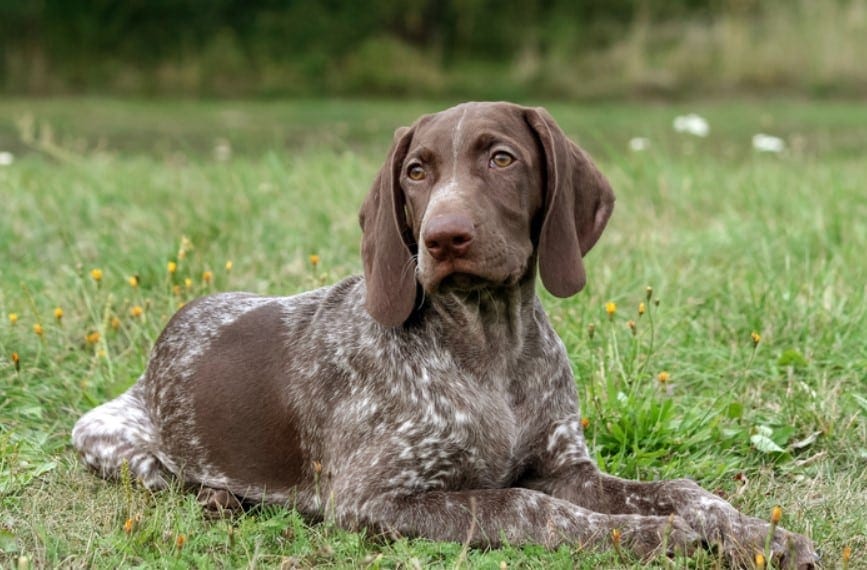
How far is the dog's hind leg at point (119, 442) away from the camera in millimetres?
4676

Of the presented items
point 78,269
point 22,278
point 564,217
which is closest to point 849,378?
point 564,217

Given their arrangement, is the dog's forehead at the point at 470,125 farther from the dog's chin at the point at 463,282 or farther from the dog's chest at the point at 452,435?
the dog's chest at the point at 452,435

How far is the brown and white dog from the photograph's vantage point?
12.8ft

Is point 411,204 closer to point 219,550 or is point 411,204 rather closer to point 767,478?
point 219,550

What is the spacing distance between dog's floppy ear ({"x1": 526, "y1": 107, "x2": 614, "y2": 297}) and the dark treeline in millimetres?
14588

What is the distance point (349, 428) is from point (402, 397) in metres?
0.22

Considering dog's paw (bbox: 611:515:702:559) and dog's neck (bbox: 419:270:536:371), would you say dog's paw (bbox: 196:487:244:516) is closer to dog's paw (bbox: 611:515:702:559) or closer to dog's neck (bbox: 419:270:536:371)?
dog's neck (bbox: 419:270:536:371)

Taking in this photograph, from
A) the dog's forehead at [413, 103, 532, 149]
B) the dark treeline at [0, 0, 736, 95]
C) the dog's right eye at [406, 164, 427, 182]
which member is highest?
the dog's forehead at [413, 103, 532, 149]

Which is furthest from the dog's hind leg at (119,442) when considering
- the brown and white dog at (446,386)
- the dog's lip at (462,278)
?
the dog's lip at (462,278)

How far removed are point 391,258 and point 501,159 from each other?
18.8 inches

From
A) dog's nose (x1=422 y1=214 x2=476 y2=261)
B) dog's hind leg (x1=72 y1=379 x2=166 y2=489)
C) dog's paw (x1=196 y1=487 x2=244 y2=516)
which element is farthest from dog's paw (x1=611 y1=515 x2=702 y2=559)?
dog's hind leg (x1=72 y1=379 x2=166 y2=489)

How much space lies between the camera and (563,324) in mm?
5617

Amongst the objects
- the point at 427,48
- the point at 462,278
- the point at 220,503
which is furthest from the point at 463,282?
the point at 427,48

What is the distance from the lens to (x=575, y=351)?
17.4 feet
